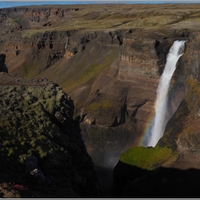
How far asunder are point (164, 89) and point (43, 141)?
29377 millimetres

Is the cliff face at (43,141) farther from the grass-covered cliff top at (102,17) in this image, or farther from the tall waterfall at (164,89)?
the grass-covered cliff top at (102,17)

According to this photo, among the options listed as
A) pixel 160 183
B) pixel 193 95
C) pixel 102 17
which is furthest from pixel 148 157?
pixel 102 17

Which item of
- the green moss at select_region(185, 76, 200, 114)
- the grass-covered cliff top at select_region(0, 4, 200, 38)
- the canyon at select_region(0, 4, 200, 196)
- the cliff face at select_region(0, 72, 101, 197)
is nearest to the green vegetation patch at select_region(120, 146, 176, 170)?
the canyon at select_region(0, 4, 200, 196)

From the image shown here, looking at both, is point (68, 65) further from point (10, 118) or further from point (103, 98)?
point (10, 118)

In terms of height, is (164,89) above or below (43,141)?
below

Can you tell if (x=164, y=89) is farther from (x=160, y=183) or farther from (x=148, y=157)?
(x=160, y=183)

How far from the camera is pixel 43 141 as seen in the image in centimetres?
1870

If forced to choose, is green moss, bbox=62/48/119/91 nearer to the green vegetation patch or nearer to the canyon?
the canyon

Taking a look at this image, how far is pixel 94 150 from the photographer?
1818 inches

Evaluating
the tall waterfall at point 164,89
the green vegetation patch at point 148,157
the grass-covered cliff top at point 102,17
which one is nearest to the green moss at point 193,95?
the green vegetation patch at point 148,157

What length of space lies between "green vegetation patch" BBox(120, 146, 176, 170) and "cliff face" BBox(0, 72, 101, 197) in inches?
423

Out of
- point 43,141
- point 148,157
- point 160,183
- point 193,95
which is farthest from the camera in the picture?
point 193,95

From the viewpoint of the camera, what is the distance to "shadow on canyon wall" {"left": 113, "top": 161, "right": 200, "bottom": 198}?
88.3 ft

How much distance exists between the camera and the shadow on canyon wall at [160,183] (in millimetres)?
26922
